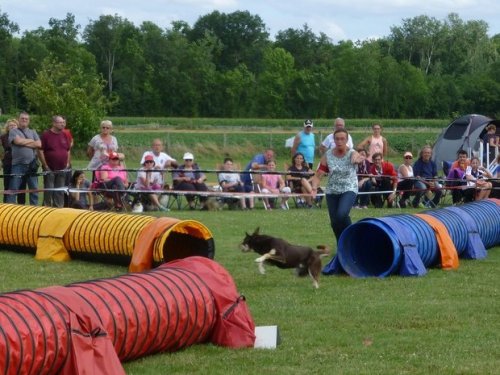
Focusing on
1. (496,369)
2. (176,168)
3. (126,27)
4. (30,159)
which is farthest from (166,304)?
(126,27)

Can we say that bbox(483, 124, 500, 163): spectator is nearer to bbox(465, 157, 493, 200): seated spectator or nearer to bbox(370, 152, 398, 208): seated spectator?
bbox(465, 157, 493, 200): seated spectator

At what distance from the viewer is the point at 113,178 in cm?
1866

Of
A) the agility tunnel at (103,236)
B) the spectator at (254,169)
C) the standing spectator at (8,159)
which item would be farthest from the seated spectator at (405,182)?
the agility tunnel at (103,236)

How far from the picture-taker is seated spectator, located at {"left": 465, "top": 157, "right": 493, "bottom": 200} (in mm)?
19031

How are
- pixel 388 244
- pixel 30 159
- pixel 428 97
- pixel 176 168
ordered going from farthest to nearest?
1. pixel 428 97
2. pixel 176 168
3. pixel 30 159
4. pixel 388 244

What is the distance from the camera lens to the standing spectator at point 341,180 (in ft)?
38.0

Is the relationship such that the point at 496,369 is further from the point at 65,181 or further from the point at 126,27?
the point at 126,27

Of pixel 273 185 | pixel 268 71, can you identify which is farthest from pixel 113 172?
pixel 268 71

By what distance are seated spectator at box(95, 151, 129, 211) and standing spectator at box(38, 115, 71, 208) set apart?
32.3 inches

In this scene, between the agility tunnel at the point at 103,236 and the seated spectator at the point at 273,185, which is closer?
the agility tunnel at the point at 103,236

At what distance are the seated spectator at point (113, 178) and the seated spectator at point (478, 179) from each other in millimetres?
6246

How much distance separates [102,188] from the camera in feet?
60.8

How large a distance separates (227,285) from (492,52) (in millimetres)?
93534

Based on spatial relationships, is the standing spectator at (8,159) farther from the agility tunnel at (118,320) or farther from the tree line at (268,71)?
the tree line at (268,71)
